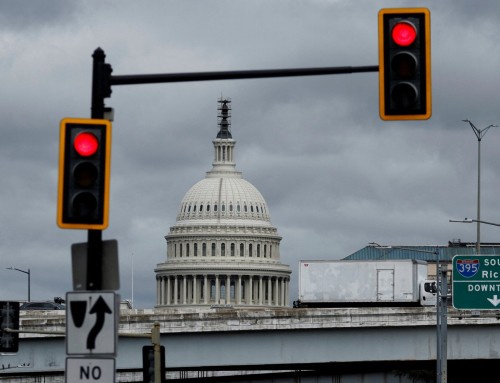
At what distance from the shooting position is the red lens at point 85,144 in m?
21.3

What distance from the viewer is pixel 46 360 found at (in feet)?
252

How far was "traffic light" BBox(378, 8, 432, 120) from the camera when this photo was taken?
22.2 meters

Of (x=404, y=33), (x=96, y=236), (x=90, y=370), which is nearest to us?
(x=90, y=370)

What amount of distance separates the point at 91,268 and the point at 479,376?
110 m

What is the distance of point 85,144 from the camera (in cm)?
2130

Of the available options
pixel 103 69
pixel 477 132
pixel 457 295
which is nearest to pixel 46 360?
pixel 457 295

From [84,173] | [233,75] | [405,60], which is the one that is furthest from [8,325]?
[405,60]

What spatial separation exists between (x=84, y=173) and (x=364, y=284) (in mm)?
77253

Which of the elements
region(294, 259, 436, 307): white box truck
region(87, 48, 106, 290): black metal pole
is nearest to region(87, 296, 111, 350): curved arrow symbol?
region(87, 48, 106, 290): black metal pole

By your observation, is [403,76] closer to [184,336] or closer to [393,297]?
[184,336]

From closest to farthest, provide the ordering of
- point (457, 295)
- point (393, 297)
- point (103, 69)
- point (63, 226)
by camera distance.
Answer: point (63, 226)
point (103, 69)
point (457, 295)
point (393, 297)

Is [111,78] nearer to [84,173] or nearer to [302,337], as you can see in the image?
[84,173]

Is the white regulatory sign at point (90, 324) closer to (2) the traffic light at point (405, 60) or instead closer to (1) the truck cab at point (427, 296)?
→ (2) the traffic light at point (405, 60)

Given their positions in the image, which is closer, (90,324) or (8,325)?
(90,324)
